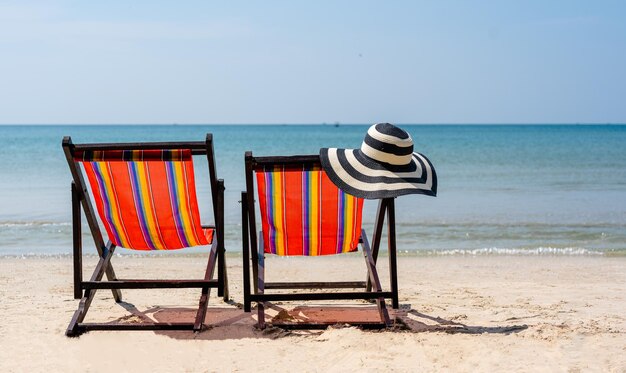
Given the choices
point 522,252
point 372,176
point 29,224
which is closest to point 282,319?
point 372,176

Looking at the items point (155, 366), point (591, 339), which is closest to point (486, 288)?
point (591, 339)

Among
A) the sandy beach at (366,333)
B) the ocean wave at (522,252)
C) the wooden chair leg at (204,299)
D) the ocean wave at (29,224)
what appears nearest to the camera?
the sandy beach at (366,333)

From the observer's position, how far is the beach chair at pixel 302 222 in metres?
3.79

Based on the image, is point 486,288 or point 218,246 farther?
point 486,288

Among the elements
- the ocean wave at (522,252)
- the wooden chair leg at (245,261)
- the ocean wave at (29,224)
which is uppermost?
the wooden chair leg at (245,261)

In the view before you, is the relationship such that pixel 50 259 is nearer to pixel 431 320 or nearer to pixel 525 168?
pixel 431 320

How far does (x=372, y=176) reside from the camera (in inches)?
149

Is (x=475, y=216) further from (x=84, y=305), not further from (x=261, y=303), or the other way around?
(x=84, y=305)

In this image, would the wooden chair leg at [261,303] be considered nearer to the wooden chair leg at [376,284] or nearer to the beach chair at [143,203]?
the beach chair at [143,203]

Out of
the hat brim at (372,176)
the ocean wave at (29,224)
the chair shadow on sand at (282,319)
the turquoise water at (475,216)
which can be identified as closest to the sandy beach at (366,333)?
the chair shadow on sand at (282,319)

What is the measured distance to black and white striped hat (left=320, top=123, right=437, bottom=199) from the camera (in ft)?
12.2

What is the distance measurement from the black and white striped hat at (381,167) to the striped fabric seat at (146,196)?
2.54ft

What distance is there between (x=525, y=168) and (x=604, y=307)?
1809cm

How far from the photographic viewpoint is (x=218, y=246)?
3.97m
